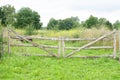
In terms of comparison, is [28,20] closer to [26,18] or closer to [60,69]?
[26,18]

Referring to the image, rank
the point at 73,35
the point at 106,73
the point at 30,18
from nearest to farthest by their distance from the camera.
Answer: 1. the point at 106,73
2. the point at 73,35
3. the point at 30,18

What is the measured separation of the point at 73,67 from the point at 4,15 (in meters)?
33.8

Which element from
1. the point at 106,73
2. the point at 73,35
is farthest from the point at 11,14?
the point at 106,73

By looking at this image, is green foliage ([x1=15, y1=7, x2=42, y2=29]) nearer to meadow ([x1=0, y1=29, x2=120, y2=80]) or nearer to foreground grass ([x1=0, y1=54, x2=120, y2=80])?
meadow ([x1=0, y1=29, x2=120, y2=80])

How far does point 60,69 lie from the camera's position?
34.6 ft

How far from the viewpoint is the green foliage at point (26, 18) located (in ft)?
152

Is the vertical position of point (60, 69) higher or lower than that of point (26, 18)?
lower

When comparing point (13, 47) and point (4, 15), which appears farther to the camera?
point (4, 15)

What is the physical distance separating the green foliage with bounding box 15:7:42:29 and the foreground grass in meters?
33.5

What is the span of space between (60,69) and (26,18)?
3750 centimetres

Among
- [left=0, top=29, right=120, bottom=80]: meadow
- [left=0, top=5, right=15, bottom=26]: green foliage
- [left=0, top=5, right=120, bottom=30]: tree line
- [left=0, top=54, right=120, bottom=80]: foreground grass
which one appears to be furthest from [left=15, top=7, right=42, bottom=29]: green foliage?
[left=0, top=54, right=120, bottom=80]: foreground grass

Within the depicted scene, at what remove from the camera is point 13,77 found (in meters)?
8.95

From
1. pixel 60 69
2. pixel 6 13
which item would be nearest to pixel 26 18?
pixel 6 13

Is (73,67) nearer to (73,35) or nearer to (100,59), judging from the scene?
(100,59)
